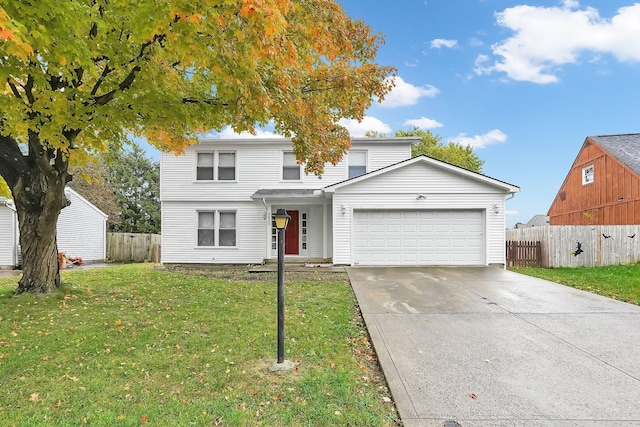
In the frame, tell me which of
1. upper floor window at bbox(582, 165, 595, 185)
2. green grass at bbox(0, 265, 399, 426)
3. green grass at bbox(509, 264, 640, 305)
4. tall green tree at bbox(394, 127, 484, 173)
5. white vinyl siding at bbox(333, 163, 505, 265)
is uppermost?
tall green tree at bbox(394, 127, 484, 173)

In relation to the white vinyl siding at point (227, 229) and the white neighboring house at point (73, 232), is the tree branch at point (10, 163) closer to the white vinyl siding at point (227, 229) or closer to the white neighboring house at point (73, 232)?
the white vinyl siding at point (227, 229)

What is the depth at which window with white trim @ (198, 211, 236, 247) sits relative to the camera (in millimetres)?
13547

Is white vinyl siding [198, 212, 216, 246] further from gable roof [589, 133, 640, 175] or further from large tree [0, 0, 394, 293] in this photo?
gable roof [589, 133, 640, 175]

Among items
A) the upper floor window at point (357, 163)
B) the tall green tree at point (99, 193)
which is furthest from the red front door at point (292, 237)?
the tall green tree at point (99, 193)

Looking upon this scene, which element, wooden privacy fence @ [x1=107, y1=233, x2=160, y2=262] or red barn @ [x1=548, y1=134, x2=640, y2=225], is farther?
wooden privacy fence @ [x1=107, y1=233, x2=160, y2=262]

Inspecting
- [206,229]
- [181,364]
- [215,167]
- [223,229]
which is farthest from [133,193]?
[181,364]

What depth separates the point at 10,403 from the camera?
300cm

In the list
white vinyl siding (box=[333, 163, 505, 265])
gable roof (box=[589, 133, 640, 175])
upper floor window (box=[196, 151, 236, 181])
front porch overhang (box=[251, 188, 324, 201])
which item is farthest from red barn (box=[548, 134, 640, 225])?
upper floor window (box=[196, 151, 236, 181])

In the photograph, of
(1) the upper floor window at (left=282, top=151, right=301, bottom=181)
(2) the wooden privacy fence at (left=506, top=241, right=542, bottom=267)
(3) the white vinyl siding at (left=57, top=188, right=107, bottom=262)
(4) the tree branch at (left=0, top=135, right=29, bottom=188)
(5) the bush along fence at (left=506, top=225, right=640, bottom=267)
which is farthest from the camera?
(3) the white vinyl siding at (left=57, top=188, right=107, bottom=262)

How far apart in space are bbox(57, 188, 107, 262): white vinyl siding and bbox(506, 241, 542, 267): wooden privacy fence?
21.5m

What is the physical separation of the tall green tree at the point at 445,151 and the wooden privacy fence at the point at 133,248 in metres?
21.0

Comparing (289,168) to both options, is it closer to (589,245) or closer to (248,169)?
(248,169)

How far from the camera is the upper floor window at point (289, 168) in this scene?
45.0 ft

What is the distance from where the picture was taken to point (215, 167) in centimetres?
1357
